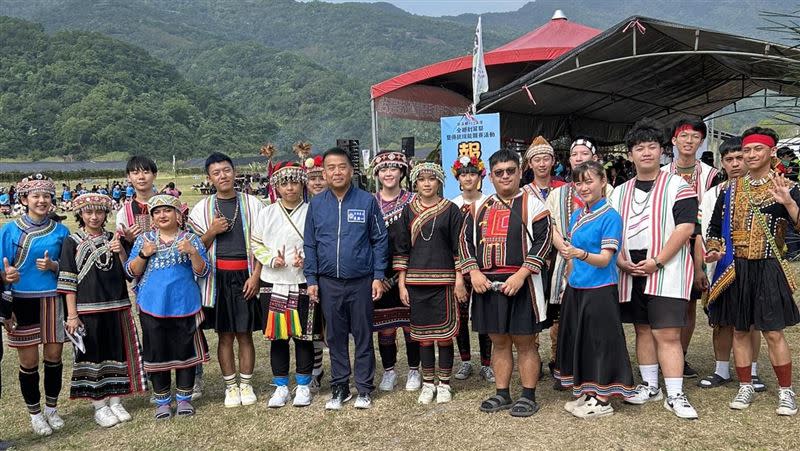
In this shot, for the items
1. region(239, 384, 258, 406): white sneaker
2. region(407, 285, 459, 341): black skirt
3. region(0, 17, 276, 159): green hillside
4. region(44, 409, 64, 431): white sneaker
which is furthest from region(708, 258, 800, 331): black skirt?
region(0, 17, 276, 159): green hillside

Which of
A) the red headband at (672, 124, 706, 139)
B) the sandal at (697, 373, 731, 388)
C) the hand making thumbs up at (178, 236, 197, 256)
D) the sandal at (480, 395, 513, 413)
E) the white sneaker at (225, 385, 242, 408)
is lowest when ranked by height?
the white sneaker at (225, 385, 242, 408)

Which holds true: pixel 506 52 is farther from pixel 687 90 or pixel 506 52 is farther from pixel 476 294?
pixel 476 294

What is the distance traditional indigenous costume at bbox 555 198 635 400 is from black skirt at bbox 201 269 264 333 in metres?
2.10

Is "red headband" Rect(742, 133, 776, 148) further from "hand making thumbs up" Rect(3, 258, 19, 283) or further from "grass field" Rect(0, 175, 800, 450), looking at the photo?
"hand making thumbs up" Rect(3, 258, 19, 283)

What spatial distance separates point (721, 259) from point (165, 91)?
9728 centimetres

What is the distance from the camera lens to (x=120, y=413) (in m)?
4.14

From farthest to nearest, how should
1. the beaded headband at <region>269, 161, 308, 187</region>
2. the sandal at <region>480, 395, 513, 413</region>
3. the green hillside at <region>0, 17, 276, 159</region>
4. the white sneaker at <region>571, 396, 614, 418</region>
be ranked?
the green hillside at <region>0, 17, 276, 159</region> < the beaded headband at <region>269, 161, 308, 187</region> < the sandal at <region>480, 395, 513, 413</region> < the white sneaker at <region>571, 396, 614, 418</region>

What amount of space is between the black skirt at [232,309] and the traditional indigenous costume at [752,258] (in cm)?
301

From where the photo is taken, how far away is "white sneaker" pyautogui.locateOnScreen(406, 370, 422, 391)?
4.44m

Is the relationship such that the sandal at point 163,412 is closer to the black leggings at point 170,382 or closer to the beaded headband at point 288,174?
the black leggings at point 170,382

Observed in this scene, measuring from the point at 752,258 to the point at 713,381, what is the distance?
3.34 ft

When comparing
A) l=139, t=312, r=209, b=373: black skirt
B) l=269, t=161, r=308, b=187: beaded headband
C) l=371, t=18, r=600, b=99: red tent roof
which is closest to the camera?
l=139, t=312, r=209, b=373: black skirt

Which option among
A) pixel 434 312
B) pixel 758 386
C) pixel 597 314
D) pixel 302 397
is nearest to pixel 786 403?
pixel 758 386

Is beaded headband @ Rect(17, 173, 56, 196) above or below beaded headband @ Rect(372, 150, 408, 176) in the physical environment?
below
